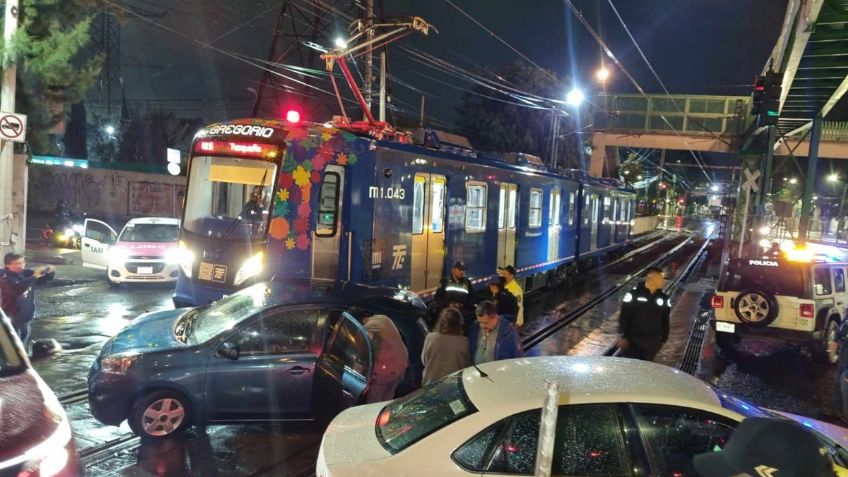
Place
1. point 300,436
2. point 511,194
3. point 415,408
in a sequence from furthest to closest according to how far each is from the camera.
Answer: point 511,194 < point 300,436 < point 415,408

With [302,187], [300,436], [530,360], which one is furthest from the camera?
[302,187]

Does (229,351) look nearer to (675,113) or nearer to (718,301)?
(718,301)

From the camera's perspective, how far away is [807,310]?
9.45m

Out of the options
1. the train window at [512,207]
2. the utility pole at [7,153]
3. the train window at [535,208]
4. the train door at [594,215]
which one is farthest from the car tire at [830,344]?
the utility pole at [7,153]

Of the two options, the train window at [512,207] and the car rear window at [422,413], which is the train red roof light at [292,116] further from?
the car rear window at [422,413]

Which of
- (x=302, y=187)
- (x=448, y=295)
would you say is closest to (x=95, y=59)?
(x=302, y=187)

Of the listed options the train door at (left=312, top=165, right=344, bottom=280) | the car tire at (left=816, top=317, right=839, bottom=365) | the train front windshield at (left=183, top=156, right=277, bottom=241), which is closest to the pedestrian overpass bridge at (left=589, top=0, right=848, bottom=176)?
the car tire at (left=816, top=317, right=839, bottom=365)

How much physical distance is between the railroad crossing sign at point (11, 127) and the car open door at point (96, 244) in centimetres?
597

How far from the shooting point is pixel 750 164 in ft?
92.6

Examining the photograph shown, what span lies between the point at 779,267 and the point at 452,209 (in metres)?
5.53

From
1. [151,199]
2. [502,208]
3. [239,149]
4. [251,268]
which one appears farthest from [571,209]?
[151,199]

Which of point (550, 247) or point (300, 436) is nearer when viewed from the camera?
point (300, 436)

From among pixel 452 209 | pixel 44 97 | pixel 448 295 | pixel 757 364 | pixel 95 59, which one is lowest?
pixel 757 364

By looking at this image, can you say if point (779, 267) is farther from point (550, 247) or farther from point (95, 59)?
point (95, 59)
